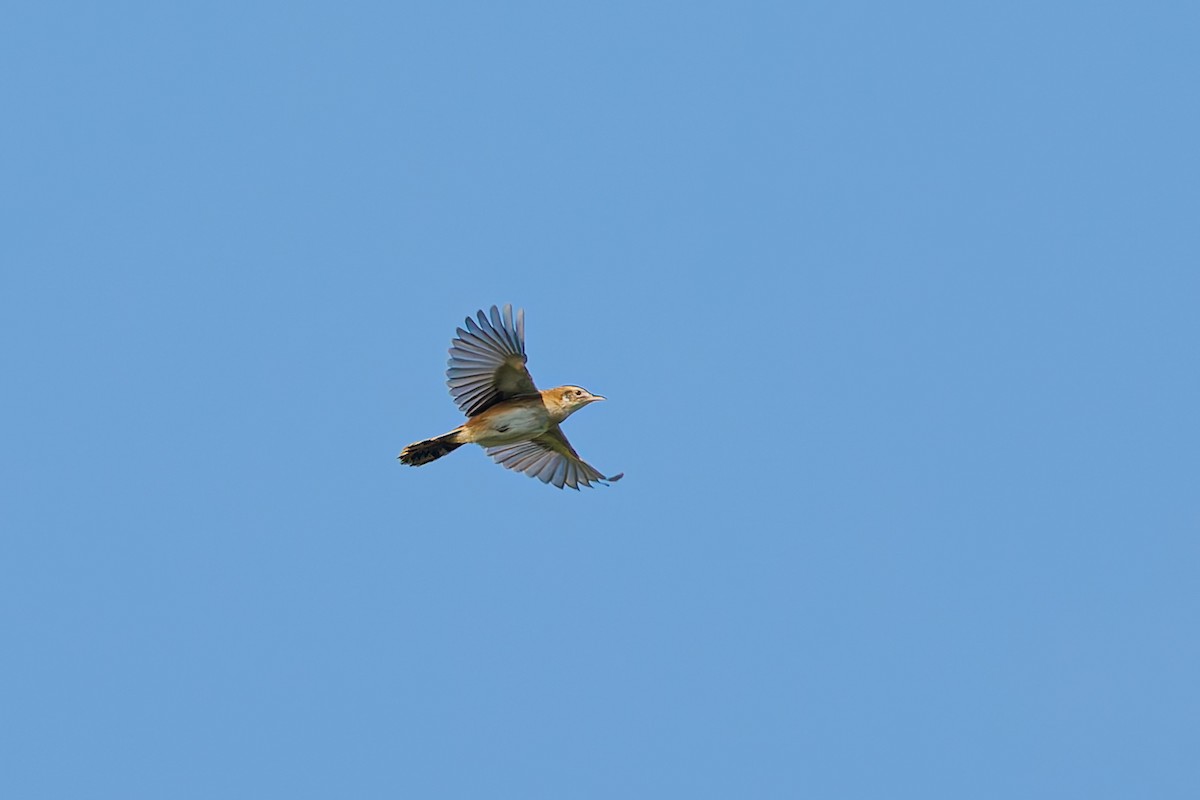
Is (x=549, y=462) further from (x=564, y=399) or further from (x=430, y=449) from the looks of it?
(x=430, y=449)

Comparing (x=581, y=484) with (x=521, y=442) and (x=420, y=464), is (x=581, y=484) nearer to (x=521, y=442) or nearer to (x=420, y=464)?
(x=521, y=442)

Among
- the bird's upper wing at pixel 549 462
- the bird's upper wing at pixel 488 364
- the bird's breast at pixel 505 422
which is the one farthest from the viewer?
the bird's upper wing at pixel 549 462

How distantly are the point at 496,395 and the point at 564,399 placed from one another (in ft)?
3.68

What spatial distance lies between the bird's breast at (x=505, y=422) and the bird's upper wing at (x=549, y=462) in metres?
1.72

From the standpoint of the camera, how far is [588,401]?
24672 mm

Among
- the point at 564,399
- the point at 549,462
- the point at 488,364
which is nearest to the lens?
the point at 488,364

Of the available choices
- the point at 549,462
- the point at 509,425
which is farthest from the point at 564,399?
the point at 549,462

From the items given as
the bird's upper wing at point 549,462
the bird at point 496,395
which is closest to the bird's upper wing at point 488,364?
the bird at point 496,395

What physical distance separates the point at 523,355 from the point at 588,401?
5.56 ft

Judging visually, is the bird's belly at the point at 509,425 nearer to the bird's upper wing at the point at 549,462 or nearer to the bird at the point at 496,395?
the bird at the point at 496,395

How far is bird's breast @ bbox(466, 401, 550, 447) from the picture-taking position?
78.5ft

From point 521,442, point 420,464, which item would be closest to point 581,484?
point 521,442

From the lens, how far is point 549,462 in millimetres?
26469

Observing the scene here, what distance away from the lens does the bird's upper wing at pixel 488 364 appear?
23.1m
